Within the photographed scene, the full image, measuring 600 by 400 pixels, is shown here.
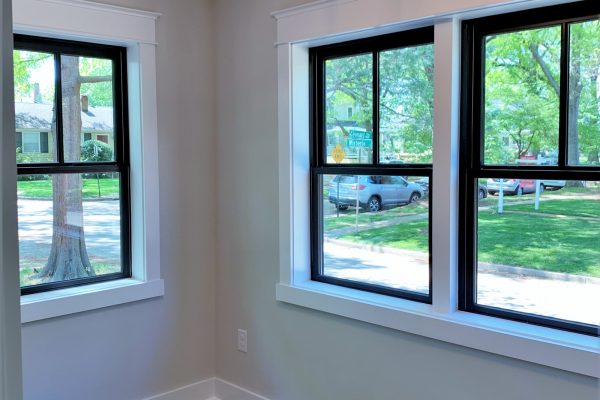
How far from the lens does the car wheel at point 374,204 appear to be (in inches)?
106

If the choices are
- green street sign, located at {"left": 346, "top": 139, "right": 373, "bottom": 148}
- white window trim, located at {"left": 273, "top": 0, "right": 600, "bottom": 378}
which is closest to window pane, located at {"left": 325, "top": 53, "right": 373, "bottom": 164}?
green street sign, located at {"left": 346, "top": 139, "right": 373, "bottom": 148}

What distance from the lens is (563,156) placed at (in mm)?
2080

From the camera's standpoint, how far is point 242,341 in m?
3.25

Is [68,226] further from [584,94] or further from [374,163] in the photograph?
[584,94]

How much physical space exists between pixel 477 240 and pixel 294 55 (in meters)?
1.32

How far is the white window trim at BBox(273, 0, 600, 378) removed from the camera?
2.09 metres

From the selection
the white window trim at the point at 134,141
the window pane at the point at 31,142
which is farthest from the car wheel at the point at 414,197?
the window pane at the point at 31,142

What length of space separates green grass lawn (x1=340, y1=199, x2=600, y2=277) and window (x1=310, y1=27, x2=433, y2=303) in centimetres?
30

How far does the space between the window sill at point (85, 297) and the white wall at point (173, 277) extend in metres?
0.05

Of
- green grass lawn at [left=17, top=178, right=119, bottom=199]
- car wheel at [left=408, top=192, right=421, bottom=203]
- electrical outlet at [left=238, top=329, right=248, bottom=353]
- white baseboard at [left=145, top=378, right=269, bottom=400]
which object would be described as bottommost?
white baseboard at [left=145, top=378, right=269, bottom=400]

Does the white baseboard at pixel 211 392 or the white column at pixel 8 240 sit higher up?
the white column at pixel 8 240

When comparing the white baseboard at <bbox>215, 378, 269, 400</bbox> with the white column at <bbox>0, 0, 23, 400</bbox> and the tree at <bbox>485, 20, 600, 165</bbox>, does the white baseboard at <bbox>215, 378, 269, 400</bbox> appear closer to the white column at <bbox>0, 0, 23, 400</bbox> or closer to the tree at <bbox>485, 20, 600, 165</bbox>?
the tree at <bbox>485, 20, 600, 165</bbox>

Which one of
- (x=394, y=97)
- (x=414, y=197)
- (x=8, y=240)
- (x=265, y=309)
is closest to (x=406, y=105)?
(x=394, y=97)

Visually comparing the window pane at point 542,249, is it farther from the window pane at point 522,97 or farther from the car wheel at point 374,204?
the car wheel at point 374,204
